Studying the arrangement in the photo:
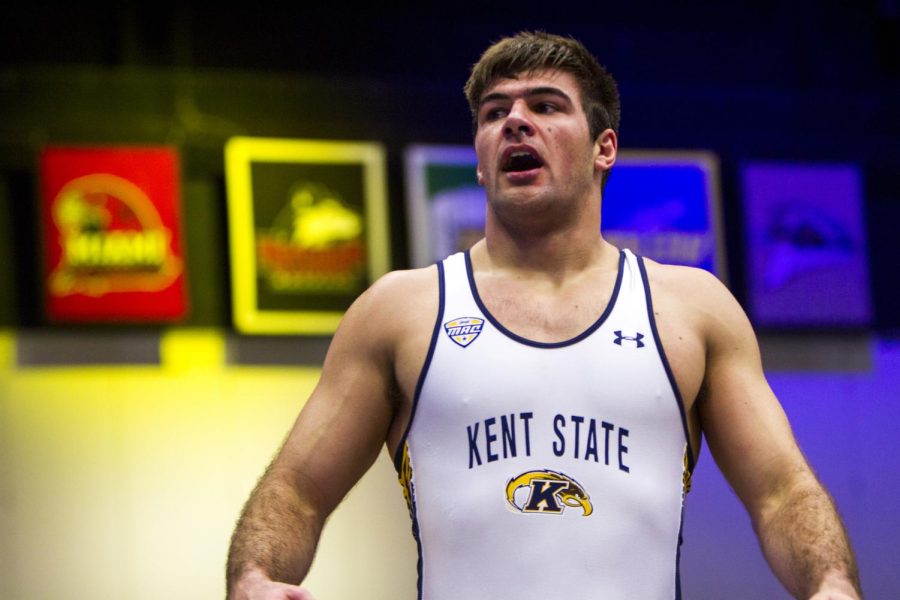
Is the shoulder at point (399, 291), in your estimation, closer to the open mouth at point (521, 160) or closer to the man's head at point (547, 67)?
the open mouth at point (521, 160)

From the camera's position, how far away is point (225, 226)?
752cm

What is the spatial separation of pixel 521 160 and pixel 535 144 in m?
0.05

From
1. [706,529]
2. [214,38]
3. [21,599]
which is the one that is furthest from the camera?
[706,529]

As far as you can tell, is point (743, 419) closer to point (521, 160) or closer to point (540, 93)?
point (521, 160)

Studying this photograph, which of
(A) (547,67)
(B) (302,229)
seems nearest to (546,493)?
(A) (547,67)

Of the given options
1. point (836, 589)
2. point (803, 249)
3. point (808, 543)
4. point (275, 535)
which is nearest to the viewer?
point (836, 589)

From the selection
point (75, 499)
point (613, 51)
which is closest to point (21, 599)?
point (75, 499)

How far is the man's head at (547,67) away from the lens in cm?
320

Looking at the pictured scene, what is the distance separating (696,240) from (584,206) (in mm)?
5087

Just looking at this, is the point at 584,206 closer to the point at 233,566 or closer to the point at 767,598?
the point at 233,566

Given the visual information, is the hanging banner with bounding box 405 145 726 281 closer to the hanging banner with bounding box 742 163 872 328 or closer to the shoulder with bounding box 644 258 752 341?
the hanging banner with bounding box 742 163 872 328

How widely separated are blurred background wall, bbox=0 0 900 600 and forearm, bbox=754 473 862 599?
4.93m

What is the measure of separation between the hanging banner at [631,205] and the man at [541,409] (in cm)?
450

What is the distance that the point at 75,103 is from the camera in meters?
7.45
